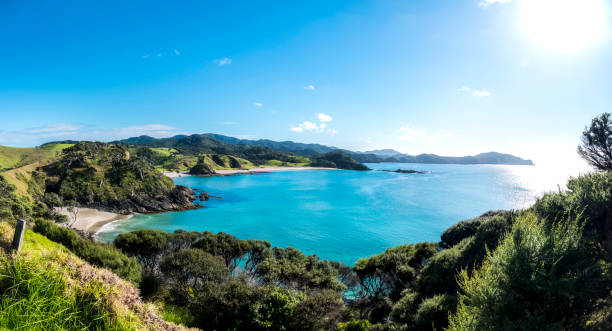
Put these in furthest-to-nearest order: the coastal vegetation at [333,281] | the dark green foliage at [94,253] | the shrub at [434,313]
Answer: the dark green foliage at [94,253] → the shrub at [434,313] → the coastal vegetation at [333,281]

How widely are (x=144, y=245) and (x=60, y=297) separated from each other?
20073 millimetres

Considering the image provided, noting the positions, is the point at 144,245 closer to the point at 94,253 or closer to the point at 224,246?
the point at 224,246

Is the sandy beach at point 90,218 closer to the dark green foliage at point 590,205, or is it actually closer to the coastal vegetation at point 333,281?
the coastal vegetation at point 333,281

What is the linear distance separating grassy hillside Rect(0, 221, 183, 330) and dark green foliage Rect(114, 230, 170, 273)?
18811 mm

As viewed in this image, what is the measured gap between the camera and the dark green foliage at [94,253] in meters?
13.1

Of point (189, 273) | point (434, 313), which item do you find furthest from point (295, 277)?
point (434, 313)

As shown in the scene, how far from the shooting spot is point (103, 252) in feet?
45.8

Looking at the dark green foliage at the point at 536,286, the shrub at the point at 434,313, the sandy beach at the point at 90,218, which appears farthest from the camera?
the sandy beach at the point at 90,218

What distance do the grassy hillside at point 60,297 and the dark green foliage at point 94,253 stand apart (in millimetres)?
10825

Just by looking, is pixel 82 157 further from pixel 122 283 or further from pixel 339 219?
pixel 122 283

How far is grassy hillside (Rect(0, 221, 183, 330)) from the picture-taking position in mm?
3387

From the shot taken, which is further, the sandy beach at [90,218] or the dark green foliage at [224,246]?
the sandy beach at [90,218]

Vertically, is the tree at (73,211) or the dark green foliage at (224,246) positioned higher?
the dark green foliage at (224,246)

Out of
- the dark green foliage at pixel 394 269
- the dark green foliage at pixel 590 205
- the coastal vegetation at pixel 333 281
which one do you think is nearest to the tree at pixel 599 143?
the coastal vegetation at pixel 333 281
